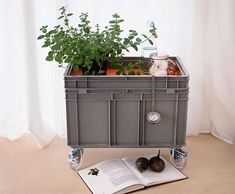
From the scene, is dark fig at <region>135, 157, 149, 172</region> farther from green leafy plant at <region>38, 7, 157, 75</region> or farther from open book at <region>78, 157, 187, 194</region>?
green leafy plant at <region>38, 7, 157, 75</region>

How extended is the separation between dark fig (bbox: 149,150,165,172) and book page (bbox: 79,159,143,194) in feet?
0.26

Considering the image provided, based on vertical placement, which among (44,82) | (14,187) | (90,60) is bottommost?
(14,187)

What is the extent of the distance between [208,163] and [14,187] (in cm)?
68

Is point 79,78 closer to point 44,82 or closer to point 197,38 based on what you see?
point 44,82

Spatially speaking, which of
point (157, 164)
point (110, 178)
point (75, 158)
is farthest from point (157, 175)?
point (75, 158)

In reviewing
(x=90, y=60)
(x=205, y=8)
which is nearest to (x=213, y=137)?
(x=205, y=8)

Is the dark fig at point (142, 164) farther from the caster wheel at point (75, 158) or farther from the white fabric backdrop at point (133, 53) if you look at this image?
the white fabric backdrop at point (133, 53)

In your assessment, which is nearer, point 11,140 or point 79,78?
point 79,78

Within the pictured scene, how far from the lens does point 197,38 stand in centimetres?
143

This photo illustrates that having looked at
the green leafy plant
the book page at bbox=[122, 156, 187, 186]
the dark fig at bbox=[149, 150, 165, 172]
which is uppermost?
the green leafy plant

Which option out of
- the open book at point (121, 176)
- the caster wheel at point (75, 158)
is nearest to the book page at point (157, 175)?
the open book at point (121, 176)

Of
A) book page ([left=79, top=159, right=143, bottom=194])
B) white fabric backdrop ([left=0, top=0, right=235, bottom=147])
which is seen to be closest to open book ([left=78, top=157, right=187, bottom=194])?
book page ([left=79, top=159, right=143, bottom=194])

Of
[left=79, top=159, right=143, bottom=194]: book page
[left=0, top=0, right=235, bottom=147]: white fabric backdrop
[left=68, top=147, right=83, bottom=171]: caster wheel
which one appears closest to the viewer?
[left=79, top=159, right=143, bottom=194]: book page

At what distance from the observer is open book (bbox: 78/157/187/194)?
3.82 feet
